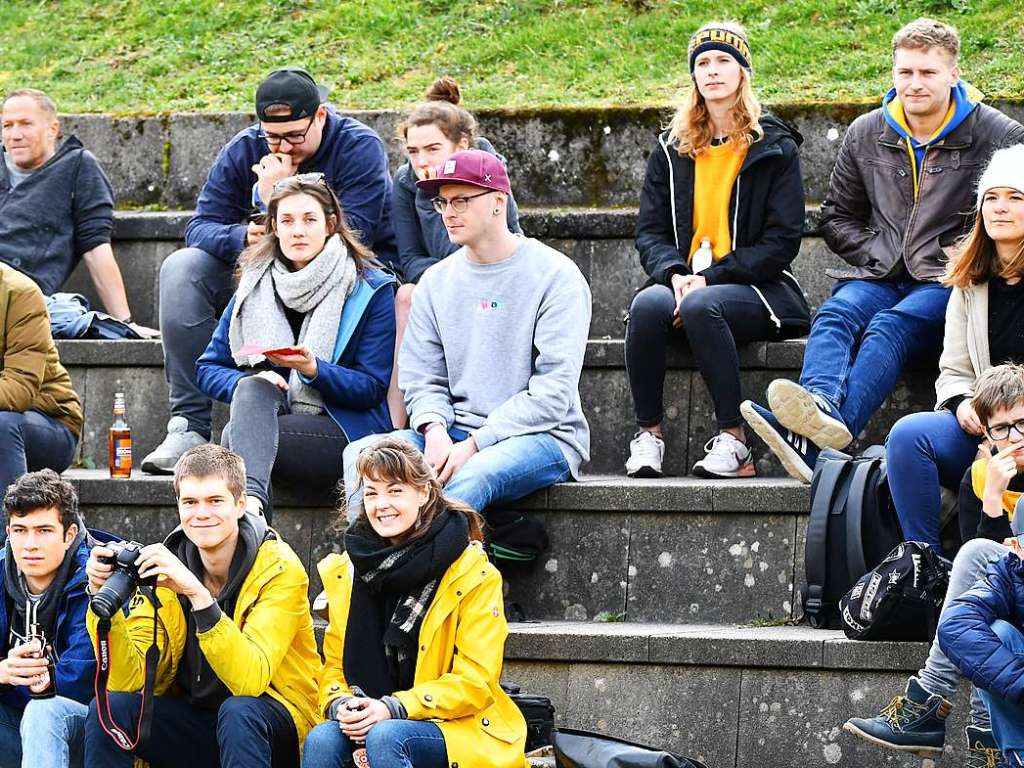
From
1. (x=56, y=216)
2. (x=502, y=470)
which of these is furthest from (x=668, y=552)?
(x=56, y=216)

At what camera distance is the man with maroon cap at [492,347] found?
6547mm

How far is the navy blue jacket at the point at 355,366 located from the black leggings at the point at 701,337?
Answer: 90 centimetres

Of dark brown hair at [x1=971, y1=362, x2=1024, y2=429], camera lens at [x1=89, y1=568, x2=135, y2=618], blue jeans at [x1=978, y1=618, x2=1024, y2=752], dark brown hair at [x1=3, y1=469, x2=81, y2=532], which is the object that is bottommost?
blue jeans at [x1=978, y1=618, x2=1024, y2=752]

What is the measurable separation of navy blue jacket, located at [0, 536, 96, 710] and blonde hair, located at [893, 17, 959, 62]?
3.45 meters

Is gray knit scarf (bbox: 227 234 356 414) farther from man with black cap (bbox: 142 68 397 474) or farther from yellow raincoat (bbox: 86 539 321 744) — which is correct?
yellow raincoat (bbox: 86 539 321 744)

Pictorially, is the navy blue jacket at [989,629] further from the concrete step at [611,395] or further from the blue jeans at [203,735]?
the blue jeans at [203,735]

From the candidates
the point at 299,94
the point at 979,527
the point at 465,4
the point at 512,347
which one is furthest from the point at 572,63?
the point at 979,527

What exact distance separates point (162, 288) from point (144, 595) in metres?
2.33

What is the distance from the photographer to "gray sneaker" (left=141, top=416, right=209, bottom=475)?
7.38 metres

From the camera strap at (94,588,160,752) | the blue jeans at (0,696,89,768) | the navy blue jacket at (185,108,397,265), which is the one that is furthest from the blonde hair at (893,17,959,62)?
the blue jeans at (0,696,89,768)

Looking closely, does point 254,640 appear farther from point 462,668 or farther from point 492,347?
point 492,347

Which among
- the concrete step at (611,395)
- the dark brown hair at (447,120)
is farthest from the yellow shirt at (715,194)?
the dark brown hair at (447,120)

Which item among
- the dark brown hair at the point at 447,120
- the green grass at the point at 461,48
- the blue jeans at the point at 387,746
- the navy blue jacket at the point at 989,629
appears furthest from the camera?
the green grass at the point at 461,48

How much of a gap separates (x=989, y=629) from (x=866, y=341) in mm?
1787
